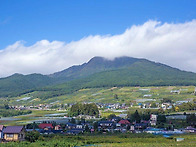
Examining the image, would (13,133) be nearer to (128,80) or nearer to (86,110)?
(86,110)

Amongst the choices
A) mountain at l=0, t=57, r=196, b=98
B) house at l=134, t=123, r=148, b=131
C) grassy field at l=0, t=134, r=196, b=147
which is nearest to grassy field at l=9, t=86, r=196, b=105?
mountain at l=0, t=57, r=196, b=98

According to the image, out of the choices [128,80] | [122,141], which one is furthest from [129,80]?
[122,141]

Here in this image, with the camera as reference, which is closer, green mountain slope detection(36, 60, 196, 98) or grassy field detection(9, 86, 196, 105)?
grassy field detection(9, 86, 196, 105)

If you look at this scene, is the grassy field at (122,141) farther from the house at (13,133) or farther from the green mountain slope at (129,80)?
the green mountain slope at (129,80)

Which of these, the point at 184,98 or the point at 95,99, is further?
the point at 95,99

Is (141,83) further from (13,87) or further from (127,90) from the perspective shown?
(13,87)

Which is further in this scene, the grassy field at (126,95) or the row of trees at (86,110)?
the grassy field at (126,95)

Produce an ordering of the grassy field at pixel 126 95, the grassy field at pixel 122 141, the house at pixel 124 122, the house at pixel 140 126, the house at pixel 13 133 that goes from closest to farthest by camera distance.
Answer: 1. the grassy field at pixel 122 141
2. the house at pixel 13 133
3. the house at pixel 140 126
4. the house at pixel 124 122
5. the grassy field at pixel 126 95

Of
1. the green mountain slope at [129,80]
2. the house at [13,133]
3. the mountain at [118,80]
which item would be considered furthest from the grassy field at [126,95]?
the house at [13,133]

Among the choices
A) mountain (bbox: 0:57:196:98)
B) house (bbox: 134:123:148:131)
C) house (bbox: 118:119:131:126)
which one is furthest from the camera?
mountain (bbox: 0:57:196:98)

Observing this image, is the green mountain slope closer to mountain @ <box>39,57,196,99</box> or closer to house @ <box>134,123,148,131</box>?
mountain @ <box>39,57,196,99</box>

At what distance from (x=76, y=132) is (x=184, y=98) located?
55.2 metres

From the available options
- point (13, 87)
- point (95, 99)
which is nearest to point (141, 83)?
point (95, 99)

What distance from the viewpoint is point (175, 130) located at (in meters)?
40.9
